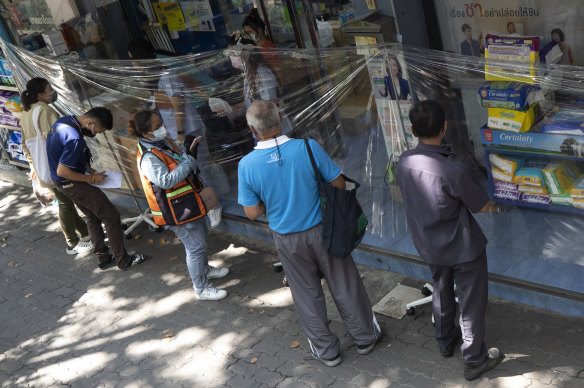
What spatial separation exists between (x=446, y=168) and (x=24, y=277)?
503cm

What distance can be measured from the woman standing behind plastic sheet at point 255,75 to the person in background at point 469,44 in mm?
1616

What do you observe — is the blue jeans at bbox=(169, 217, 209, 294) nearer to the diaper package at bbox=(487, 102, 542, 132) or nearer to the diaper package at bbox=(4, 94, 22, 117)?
the diaper package at bbox=(487, 102, 542, 132)

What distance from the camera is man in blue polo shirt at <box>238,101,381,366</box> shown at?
4.15m

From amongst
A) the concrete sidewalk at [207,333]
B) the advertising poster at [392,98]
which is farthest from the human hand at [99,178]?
the advertising poster at [392,98]

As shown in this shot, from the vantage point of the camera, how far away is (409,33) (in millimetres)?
5648

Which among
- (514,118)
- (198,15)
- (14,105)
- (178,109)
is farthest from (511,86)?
(14,105)

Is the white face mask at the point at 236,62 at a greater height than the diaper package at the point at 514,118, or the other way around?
the white face mask at the point at 236,62

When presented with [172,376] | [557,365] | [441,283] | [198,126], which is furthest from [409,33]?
[172,376]

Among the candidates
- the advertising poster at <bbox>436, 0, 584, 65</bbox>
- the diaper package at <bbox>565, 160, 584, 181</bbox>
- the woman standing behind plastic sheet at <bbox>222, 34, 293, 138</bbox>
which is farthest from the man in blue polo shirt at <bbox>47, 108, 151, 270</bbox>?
the diaper package at <bbox>565, 160, 584, 181</bbox>

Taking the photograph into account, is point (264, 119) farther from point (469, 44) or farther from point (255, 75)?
point (469, 44)

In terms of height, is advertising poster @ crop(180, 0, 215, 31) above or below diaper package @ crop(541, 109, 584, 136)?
above

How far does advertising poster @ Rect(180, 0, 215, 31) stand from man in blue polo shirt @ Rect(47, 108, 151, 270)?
233 cm

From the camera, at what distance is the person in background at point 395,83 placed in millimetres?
4570

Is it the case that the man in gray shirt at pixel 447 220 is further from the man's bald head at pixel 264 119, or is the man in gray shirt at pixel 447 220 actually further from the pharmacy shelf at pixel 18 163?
the pharmacy shelf at pixel 18 163
